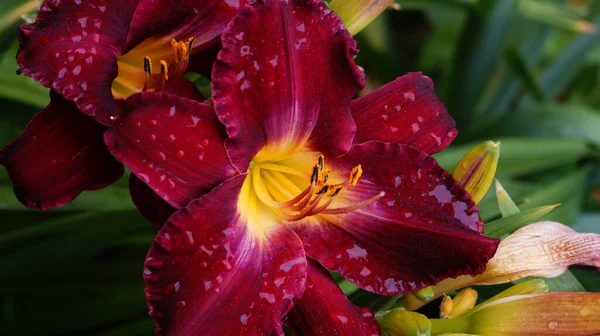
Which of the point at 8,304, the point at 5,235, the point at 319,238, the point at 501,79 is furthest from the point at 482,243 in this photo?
the point at 501,79

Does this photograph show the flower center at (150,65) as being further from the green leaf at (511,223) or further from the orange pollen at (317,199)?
the green leaf at (511,223)

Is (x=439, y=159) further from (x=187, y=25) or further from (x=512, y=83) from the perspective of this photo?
(x=512, y=83)

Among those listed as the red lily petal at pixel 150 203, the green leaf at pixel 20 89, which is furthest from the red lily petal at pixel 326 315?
the green leaf at pixel 20 89

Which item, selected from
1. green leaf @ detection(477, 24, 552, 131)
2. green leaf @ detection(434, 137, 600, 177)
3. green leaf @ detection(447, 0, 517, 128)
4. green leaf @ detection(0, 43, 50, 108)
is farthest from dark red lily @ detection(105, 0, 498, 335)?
green leaf @ detection(477, 24, 552, 131)

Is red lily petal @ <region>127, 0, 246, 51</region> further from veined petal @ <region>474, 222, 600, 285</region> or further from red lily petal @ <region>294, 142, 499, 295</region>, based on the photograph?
veined petal @ <region>474, 222, 600, 285</region>

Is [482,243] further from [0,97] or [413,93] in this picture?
[0,97]
